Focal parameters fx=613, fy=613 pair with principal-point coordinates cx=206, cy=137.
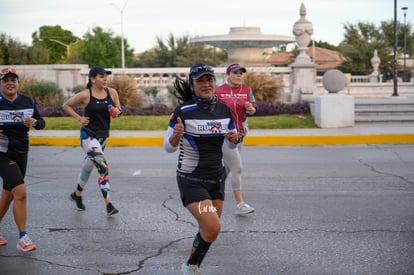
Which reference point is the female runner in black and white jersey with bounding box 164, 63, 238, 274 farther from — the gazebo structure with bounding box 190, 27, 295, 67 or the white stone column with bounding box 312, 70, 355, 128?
the gazebo structure with bounding box 190, 27, 295, 67

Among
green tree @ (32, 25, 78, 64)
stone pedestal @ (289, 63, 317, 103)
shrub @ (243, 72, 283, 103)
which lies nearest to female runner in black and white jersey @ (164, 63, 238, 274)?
shrub @ (243, 72, 283, 103)

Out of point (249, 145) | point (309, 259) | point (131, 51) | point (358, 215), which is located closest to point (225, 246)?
point (309, 259)

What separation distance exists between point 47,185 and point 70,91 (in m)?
14.6

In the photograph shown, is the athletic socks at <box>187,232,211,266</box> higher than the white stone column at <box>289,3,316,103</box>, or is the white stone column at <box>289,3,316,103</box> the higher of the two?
the white stone column at <box>289,3,316,103</box>

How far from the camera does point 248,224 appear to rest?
739 cm

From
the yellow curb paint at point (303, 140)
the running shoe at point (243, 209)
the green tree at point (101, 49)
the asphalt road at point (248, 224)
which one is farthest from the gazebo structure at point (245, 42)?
the green tree at point (101, 49)

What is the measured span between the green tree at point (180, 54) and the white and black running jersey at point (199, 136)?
57.0m

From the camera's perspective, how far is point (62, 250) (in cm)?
637

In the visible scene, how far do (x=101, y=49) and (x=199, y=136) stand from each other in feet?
193

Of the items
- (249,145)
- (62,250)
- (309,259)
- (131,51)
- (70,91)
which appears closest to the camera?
(309,259)

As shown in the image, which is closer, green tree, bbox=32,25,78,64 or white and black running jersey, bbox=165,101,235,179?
white and black running jersey, bbox=165,101,235,179

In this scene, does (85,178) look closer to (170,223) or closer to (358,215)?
(170,223)

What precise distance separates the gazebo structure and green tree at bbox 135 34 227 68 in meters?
31.2

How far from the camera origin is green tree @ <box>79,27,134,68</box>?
206 ft
